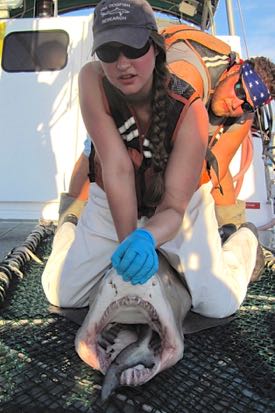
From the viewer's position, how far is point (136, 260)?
1.39m

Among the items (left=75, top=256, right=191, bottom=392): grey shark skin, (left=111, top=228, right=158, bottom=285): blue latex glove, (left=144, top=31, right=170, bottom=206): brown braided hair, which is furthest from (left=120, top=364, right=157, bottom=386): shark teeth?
(left=144, top=31, right=170, bottom=206): brown braided hair

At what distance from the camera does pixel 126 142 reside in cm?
194

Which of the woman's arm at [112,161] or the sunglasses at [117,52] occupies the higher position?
the sunglasses at [117,52]

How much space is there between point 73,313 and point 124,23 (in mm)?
1133

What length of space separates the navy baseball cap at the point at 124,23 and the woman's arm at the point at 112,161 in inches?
9.8

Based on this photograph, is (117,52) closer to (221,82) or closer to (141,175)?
(141,175)

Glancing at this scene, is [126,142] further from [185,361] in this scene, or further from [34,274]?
[34,274]

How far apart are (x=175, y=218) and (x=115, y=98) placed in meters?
0.50

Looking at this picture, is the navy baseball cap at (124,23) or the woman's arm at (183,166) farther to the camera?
Result: the woman's arm at (183,166)

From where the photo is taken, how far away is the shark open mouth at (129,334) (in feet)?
4.91

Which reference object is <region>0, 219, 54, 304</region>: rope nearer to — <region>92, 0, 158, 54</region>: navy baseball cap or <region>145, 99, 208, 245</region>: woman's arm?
<region>145, 99, 208, 245</region>: woman's arm

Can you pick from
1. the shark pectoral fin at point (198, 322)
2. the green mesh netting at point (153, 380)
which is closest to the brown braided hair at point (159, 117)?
the shark pectoral fin at point (198, 322)

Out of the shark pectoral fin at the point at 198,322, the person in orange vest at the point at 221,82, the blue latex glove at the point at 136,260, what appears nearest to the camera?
the blue latex glove at the point at 136,260

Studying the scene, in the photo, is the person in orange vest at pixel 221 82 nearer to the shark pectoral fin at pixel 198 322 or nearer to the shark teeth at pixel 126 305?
the shark pectoral fin at pixel 198 322
